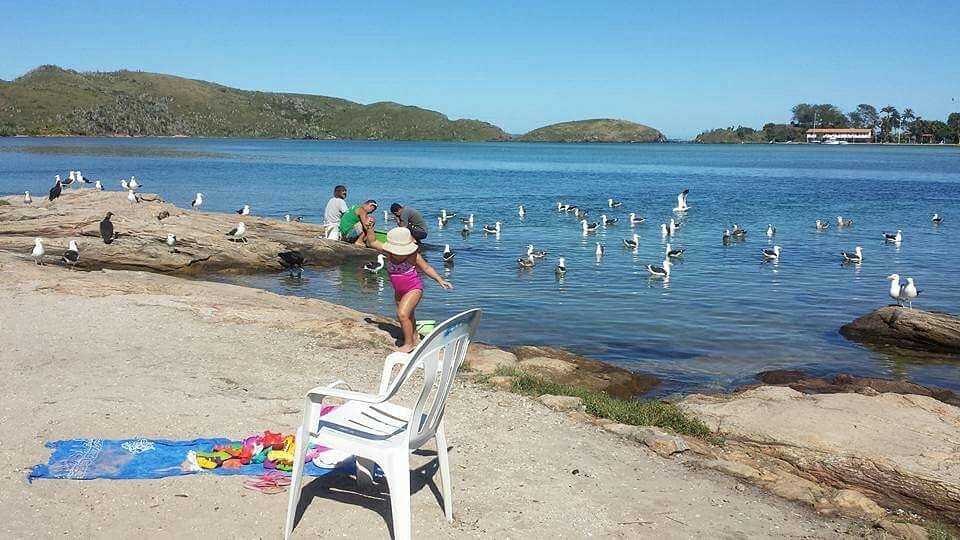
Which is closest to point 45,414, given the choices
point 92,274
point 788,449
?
point 788,449

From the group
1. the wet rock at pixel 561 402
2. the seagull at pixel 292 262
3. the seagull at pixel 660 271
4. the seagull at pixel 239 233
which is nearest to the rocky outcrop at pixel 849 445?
the wet rock at pixel 561 402

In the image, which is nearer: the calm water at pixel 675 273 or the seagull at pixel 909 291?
the calm water at pixel 675 273

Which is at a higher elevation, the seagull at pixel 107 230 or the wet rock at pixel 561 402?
the seagull at pixel 107 230

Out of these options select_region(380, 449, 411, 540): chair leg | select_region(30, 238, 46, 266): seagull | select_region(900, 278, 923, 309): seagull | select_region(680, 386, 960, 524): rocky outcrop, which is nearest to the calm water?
select_region(900, 278, 923, 309): seagull

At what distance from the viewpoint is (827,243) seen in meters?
30.4

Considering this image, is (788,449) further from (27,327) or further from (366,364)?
(27,327)

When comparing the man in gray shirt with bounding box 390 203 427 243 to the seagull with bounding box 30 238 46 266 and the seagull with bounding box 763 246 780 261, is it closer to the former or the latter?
the seagull with bounding box 30 238 46 266

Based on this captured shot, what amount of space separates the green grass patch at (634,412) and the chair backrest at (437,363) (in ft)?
10.1

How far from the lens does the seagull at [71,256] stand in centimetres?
1691

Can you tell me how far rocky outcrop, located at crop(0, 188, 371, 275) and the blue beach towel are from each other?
493 inches

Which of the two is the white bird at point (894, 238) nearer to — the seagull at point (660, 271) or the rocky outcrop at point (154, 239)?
the seagull at point (660, 271)

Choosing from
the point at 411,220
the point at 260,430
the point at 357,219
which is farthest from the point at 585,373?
the point at 260,430

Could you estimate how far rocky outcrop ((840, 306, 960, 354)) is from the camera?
45.4 ft

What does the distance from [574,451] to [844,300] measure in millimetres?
14702
